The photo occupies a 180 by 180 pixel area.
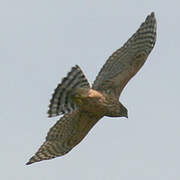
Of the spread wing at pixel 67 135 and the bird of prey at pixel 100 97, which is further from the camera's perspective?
the spread wing at pixel 67 135

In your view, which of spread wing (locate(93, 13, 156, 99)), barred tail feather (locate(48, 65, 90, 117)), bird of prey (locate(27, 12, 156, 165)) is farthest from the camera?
spread wing (locate(93, 13, 156, 99))

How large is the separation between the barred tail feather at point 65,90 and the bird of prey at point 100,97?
6 cm

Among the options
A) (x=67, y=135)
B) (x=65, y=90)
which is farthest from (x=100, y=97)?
(x=67, y=135)

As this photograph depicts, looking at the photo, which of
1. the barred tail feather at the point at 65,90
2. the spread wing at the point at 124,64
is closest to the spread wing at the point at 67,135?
the spread wing at the point at 124,64

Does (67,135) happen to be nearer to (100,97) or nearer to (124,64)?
(100,97)

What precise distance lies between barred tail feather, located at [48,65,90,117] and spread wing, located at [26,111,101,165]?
3.25 feet

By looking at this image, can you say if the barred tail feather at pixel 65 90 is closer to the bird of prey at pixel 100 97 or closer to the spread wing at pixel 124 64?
the bird of prey at pixel 100 97

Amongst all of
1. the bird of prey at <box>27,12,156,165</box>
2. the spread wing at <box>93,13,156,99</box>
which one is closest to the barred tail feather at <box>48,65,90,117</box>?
the bird of prey at <box>27,12,156,165</box>

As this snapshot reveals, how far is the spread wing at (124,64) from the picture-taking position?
45.4 feet

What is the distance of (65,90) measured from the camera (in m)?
12.8

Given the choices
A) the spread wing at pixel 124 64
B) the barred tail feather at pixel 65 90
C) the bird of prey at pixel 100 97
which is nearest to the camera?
the barred tail feather at pixel 65 90

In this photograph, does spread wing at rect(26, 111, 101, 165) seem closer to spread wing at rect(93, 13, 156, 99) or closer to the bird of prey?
the bird of prey

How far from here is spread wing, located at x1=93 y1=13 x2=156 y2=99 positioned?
45.4ft

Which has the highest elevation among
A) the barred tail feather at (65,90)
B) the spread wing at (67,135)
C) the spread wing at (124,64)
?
the spread wing at (124,64)
